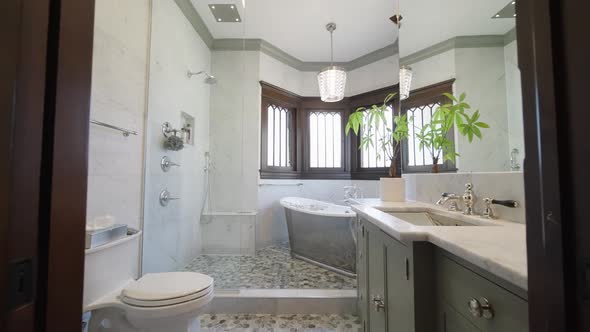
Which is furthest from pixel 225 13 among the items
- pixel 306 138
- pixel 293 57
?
pixel 306 138

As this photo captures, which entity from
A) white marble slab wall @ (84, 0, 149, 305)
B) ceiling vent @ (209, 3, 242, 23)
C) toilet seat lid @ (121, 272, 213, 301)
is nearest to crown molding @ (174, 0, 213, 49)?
ceiling vent @ (209, 3, 242, 23)

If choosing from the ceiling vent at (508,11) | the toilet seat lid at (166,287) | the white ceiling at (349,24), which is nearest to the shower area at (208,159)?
the white ceiling at (349,24)

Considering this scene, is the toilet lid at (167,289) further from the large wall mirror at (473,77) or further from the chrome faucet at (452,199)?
the large wall mirror at (473,77)

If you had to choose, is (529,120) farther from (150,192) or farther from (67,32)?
(150,192)

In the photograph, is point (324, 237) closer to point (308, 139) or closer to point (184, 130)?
point (308, 139)

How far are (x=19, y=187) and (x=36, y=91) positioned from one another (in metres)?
0.13

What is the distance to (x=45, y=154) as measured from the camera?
0.33 metres

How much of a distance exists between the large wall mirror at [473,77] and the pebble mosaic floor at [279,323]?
1284 millimetres

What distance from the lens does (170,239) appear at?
2.21 metres

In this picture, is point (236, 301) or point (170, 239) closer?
point (236, 301)

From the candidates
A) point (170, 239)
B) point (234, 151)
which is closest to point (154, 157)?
point (170, 239)

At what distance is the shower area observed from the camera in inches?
80.1

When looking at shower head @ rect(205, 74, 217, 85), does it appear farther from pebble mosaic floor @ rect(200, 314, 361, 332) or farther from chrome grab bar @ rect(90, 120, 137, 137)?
pebble mosaic floor @ rect(200, 314, 361, 332)

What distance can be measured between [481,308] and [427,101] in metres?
1.40
